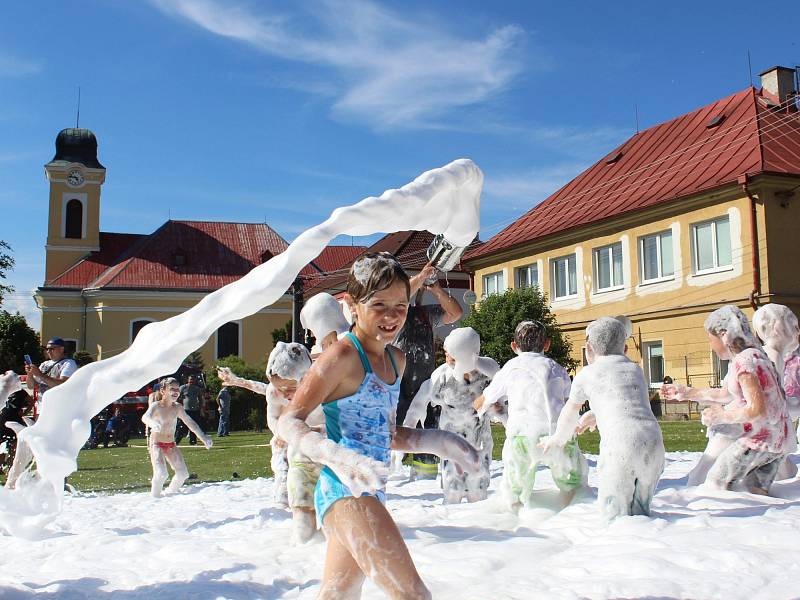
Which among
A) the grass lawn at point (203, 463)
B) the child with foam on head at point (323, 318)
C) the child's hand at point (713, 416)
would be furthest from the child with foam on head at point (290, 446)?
the grass lawn at point (203, 463)

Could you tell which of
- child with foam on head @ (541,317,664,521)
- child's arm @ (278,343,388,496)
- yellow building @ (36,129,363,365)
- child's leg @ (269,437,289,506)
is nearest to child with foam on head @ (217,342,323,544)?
child's leg @ (269,437,289,506)

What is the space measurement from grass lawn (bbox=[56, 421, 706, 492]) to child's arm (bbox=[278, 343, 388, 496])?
27.5 ft

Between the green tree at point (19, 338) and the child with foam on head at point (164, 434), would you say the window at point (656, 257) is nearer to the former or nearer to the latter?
the child with foam on head at point (164, 434)

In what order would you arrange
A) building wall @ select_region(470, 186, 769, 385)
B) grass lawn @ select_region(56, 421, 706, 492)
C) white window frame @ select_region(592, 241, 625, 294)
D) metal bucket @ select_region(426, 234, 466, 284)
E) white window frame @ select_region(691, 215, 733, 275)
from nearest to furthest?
metal bucket @ select_region(426, 234, 466, 284) → grass lawn @ select_region(56, 421, 706, 492) → building wall @ select_region(470, 186, 769, 385) → white window frame @ select_region(691, 215, 733, 275) → white window frame @ select_region(592, 241, 625, 294)

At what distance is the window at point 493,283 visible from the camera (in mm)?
32612

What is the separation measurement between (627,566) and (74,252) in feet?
189

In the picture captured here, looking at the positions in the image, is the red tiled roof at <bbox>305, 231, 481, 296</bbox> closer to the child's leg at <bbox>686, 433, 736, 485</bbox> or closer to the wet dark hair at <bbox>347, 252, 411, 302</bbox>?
the child's leg at <bbox>686, 433, 736, 485</bbox>

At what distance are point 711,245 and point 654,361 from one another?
4.40 meters

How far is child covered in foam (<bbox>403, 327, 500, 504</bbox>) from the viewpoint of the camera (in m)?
7.52

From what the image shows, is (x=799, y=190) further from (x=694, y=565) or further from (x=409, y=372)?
(x=694, y=565)

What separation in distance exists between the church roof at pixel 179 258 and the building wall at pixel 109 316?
62cm

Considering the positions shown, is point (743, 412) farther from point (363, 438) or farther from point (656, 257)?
point (656, 257)

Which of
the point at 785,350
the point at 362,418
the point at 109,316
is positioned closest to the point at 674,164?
the point at 785,350

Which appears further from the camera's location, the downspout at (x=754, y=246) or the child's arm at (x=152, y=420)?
the downspout at (x=754, y=246)
